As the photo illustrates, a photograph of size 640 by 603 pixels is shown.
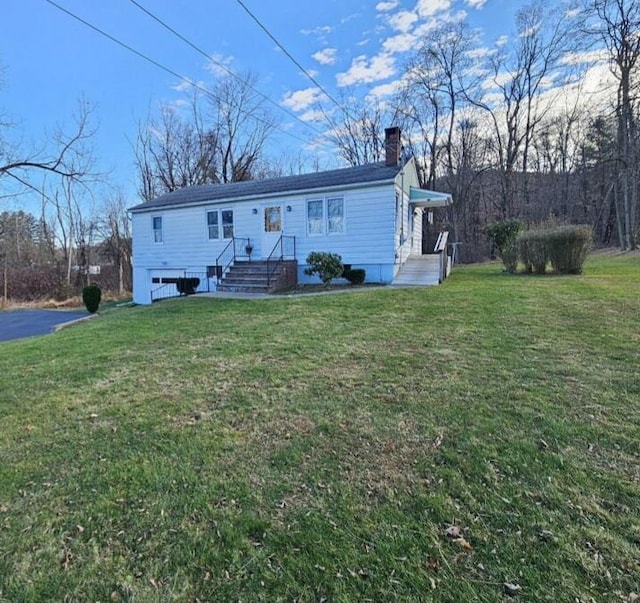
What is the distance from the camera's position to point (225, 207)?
15508mm

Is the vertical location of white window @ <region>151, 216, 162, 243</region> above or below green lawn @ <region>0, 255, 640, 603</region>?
above

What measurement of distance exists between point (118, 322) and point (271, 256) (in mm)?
6456

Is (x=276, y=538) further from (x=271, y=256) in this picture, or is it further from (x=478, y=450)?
(x=271, y=256)

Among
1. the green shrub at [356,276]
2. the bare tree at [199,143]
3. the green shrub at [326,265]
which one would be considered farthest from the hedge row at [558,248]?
the bare tree at [199,143]

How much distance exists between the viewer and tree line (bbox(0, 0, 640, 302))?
2689cm

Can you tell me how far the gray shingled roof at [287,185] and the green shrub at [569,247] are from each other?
5.74 m

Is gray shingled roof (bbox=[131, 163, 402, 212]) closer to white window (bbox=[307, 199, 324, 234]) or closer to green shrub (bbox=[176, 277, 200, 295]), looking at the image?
white window (bbox=[307, 199, 324, 234])

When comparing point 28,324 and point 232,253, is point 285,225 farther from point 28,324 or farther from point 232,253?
point 28,324

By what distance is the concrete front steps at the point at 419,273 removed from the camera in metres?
12.5

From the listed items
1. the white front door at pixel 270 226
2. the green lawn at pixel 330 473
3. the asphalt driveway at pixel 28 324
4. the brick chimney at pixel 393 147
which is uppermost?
the brick chimney at pixel 393 147

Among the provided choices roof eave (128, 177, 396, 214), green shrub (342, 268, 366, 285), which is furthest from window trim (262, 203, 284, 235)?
green shrub (342, 268, 366, 285)

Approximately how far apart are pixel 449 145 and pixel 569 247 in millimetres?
18100

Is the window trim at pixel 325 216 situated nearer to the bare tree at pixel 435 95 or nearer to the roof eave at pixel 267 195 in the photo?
the roof eave at pixel 267 195

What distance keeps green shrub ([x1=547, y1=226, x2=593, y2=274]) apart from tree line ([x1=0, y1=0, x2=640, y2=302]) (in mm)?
14392
